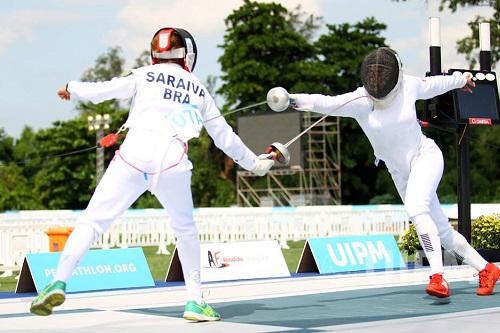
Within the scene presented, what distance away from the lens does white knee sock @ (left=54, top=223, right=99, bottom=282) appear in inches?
281

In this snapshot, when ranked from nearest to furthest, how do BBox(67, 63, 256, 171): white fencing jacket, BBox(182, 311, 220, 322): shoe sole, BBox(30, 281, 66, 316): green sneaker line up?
BBox(30, 281, 66, 316): green sneaker → BBox(67, 63, 256, 171): white fencing jacket → BBox(182, 311, 220, 322): shoe sole

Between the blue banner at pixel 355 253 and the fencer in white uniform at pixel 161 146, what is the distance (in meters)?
4.06

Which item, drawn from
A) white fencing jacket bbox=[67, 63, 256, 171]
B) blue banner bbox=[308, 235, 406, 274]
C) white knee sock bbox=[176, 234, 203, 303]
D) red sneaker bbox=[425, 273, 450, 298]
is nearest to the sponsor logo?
blue banner bbox=[308, 235, 406, 274]

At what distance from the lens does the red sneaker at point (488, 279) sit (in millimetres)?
9547

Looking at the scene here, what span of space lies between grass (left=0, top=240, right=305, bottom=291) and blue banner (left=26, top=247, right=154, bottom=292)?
5138mm

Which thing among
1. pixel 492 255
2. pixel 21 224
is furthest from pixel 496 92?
pixel 21 224

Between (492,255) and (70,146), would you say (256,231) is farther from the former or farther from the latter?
(70,146)

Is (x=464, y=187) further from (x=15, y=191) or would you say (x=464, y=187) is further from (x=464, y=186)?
(x=15, y=191)

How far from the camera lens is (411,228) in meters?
13.2

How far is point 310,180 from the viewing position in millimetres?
54875

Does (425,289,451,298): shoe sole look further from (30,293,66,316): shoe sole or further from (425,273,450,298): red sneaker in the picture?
(30,293,66,316): shoe sole

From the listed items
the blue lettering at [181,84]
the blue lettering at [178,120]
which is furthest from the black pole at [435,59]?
the blue lettering at [178,120]

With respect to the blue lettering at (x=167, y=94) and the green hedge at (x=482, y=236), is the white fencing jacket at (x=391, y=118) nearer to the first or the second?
the blue lettering at (x=167, y=94)

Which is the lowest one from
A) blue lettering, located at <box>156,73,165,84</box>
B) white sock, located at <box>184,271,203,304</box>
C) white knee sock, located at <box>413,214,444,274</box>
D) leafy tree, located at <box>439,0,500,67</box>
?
white sock, located at <box>184,271,203,304</box>
